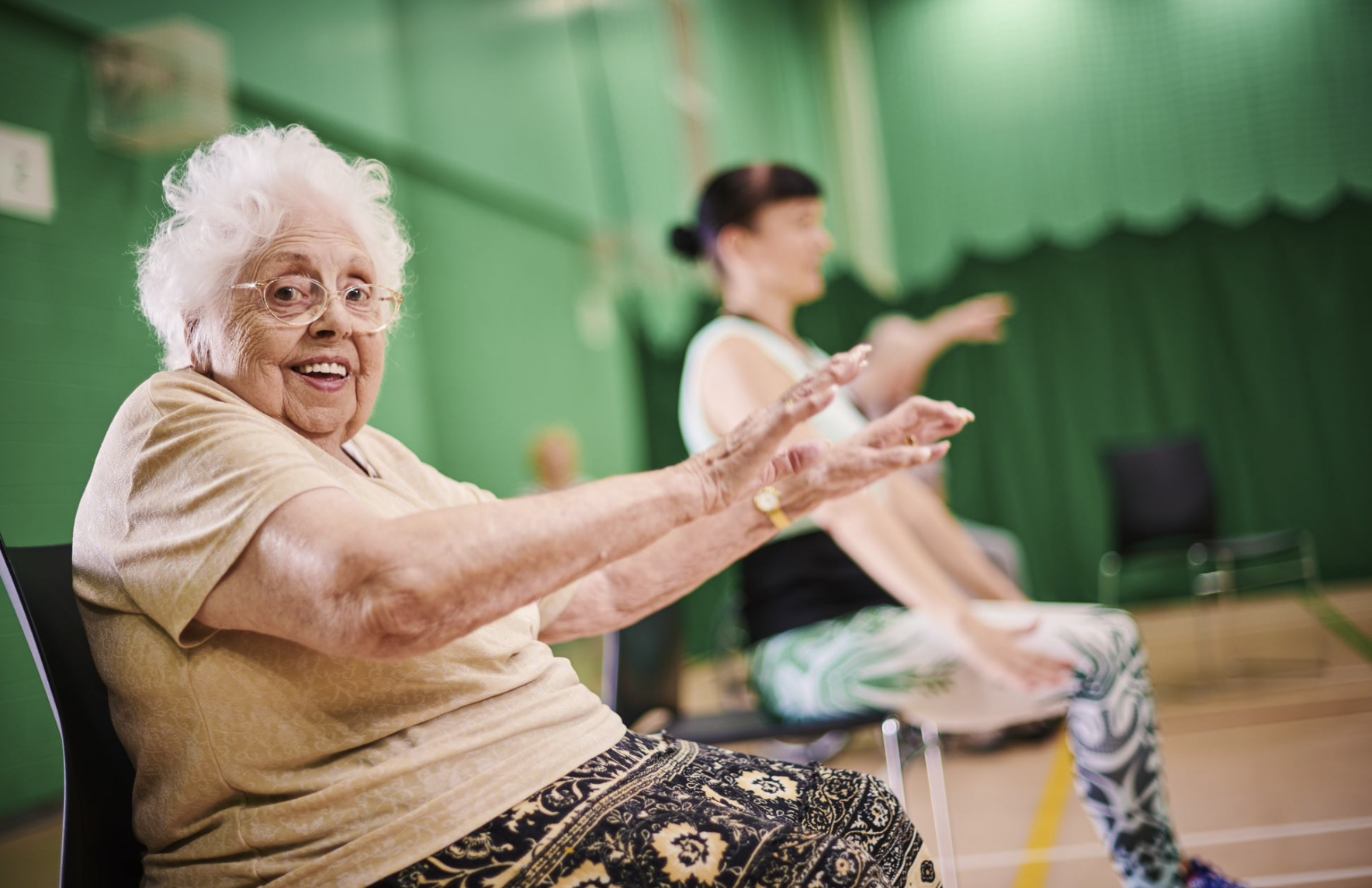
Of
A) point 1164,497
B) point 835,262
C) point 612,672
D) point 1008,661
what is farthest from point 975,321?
point 835,262

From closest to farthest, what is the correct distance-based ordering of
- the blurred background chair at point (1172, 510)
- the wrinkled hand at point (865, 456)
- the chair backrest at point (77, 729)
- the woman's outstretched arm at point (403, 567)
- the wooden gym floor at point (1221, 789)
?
1. the woman's outstretched arm at point (403, 567)
2. the chair backrest at point (77, 729)
3. the wrinkled hand at point (865, 456)
4. the wooden gym floor at point (1221, 789)
5. the blurred background chair at point (1172, 510)

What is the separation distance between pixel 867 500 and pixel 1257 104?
16.4 feet

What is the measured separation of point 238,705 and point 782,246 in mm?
1418

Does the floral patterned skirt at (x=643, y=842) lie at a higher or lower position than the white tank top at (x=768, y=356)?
lower

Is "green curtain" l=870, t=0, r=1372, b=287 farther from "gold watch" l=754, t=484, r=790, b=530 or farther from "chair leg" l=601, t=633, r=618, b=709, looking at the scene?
"gold watch" l=754, t=484, r=790, b=530

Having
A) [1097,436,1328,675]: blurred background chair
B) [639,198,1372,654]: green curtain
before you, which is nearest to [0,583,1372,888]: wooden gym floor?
[1097,436,1328,675]: blurred background chair

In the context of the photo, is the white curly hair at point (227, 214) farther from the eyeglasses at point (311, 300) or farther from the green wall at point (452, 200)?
the green wall at point (452, 200)

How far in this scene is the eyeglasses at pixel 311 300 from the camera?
3.70ft

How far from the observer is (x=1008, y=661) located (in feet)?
5.58

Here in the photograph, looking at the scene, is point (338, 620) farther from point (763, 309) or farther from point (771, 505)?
point (763, 309)

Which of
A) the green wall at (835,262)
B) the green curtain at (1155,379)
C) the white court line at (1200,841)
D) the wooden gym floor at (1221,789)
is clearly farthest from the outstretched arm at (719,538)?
the green curtain at (1155,379)

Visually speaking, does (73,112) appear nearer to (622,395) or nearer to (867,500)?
(867,500)

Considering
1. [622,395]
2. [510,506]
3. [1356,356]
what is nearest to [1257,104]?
[1356,356]

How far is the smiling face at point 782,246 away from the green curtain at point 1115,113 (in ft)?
14.0
